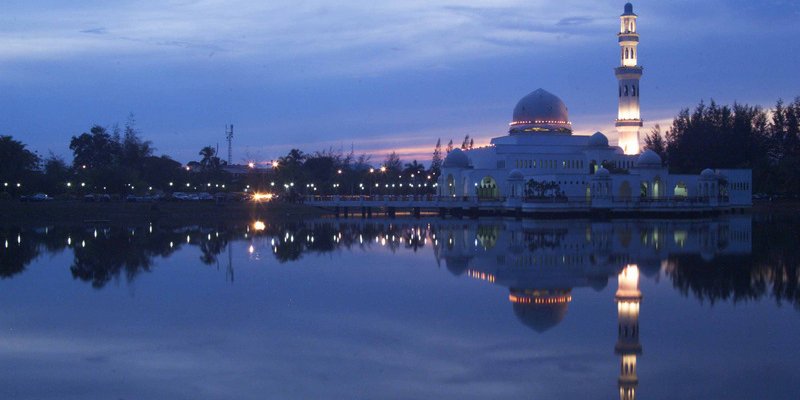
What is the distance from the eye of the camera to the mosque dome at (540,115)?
6191 centimetres

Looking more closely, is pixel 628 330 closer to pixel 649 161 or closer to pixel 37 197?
pixel 649 161

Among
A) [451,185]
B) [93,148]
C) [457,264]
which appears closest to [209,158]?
[93,148]

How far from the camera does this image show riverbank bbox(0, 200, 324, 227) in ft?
147

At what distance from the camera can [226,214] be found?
5156 cm

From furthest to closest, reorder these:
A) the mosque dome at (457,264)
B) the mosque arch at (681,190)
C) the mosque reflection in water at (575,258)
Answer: the mosque arch at (681,190)
the mosque dome at (457,264)
the mosque reflection in water at (575,258)

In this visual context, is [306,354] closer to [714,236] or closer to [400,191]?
[714,236]

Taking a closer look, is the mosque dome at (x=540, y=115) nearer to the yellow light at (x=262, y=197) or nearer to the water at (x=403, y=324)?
the yellow light at (x=262, y=197)

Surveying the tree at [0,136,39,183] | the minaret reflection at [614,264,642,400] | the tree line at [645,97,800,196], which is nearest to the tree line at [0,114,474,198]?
the tree at [0,136,39,183]

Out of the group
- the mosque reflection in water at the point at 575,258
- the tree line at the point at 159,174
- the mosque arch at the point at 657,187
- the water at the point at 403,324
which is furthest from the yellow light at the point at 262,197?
the water at the point at 403,324

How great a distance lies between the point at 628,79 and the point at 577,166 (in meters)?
6.90

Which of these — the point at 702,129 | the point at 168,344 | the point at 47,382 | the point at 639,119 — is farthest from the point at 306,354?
the point at 702,129

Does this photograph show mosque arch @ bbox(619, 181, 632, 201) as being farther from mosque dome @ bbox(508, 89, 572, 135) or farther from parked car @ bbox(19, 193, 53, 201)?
parked car @ bbox(19, 193, 53, 201)

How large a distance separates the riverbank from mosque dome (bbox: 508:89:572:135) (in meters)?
17.1

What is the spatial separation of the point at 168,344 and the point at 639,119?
5461 centimetres
